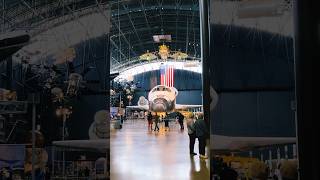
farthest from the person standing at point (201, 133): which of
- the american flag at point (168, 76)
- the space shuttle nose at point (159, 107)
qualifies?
the american flag at point (168, 76)

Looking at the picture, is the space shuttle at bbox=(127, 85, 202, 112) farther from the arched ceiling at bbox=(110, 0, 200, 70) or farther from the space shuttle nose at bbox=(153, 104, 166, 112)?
the arched ceiling at bbox=(110, 0, 200, 70)

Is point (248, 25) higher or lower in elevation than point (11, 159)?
higher

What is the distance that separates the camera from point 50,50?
491 centimetres

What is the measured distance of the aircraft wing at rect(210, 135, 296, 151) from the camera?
15.5 feet

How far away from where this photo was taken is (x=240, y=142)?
476 cm


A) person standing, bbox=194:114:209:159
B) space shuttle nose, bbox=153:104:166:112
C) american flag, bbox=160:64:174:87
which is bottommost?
person standing, bbox=194:114:209:159

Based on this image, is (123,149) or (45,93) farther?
(123,149)

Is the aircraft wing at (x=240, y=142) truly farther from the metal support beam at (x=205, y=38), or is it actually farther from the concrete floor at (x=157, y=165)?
the concrete floor at (x=157, y=165)

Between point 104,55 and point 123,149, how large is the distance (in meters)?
6.90

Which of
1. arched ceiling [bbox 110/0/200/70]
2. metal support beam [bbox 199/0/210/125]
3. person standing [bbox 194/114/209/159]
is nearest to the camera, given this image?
metal support beam [bbox 199/0/210/125]
